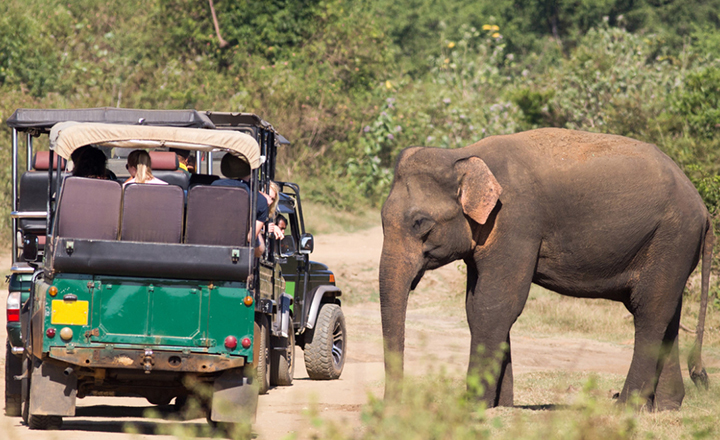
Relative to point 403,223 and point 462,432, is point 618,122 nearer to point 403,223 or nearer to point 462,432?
point 403,223

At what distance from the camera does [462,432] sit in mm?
4801

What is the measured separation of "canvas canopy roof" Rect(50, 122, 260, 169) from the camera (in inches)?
305

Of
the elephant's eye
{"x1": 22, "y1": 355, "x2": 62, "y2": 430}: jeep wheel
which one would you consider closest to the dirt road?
{"x1": 22, "y1": 355, "x2": 62, "y2": 430}: jeep wheel

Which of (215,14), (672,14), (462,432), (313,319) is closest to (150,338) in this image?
(462,432)

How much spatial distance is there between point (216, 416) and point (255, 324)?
727 millimetres

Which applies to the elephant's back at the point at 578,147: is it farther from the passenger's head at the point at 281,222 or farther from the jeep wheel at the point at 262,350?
the passenger's head at the point at 281,222

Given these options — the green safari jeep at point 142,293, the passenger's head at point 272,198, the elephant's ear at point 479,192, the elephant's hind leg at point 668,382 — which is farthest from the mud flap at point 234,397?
the elephant's hind leg at point 668,382

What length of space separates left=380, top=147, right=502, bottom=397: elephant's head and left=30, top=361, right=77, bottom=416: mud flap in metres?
2.49

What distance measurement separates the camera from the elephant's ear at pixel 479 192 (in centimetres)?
846

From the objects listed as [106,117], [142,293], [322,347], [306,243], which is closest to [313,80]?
[322,347]

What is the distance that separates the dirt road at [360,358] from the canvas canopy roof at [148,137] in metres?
1.98

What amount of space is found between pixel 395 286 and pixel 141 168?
2.26 m

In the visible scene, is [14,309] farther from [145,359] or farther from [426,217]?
[426,217]

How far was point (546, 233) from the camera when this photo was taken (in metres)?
8.87
